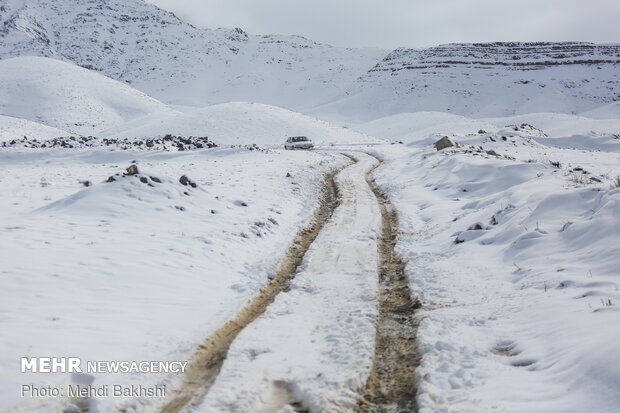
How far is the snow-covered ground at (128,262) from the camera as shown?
Result: 6.18m

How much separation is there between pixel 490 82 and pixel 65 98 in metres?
89.8

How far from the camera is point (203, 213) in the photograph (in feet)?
43.4

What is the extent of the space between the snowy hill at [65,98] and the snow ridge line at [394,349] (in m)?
61.8

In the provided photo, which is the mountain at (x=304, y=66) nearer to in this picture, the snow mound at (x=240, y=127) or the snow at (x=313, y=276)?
the snow mound at (x=240, y=127)

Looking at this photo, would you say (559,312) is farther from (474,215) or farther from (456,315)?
(474,215)

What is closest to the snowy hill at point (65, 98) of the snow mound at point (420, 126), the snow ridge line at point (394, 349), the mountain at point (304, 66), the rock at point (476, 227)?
the mountain at point (304, 66)

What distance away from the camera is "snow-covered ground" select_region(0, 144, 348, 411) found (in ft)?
20.3

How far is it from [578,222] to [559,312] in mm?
3783

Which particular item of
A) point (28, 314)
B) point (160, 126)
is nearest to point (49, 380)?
point (28, 314)

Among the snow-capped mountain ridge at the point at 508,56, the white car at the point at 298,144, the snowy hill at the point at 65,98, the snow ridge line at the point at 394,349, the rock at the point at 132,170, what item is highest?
the snow-capped mountain ridge at the point at 508,56

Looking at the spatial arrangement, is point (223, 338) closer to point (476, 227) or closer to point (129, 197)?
point (129, 197)

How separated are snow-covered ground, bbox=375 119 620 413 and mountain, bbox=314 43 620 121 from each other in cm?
8436

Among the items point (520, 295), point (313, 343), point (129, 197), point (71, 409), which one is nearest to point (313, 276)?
point (313, 343)

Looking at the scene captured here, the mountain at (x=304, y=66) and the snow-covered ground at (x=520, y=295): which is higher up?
the mountain at (x=304, y=66)
